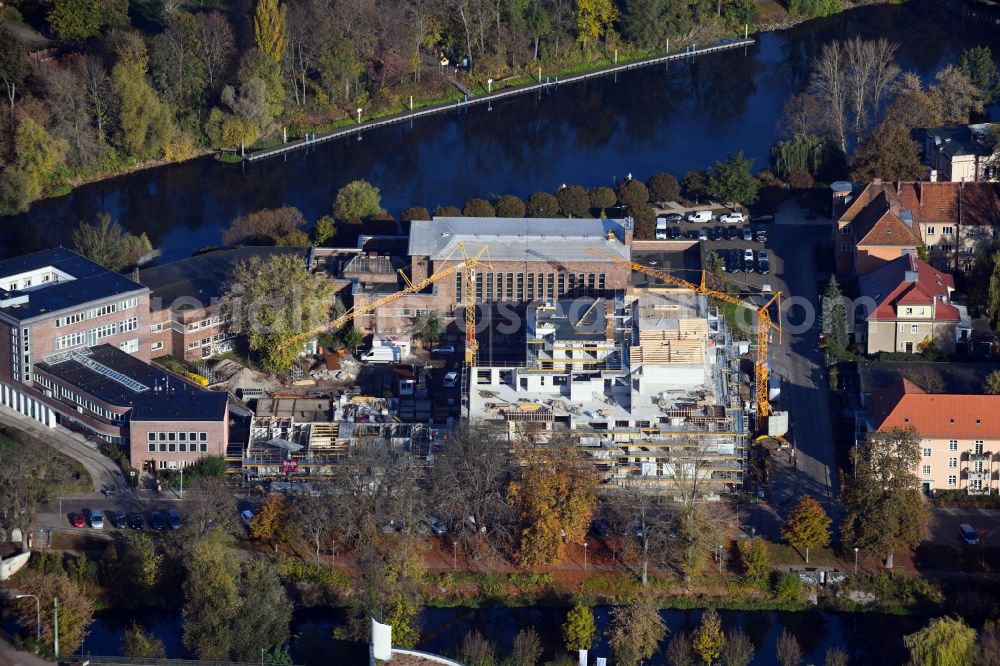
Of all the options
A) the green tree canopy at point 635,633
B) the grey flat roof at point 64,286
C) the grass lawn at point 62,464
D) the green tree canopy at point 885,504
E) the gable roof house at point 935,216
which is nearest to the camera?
the green tree canopy at point 635,633

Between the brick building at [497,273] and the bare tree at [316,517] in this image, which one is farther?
the brick building at [497,273]

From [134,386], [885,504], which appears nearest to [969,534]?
[885,504]

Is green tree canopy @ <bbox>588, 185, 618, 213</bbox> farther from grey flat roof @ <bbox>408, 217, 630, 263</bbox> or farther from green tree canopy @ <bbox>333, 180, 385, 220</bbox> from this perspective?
green tree canopy @ <bbox>333, 180, 385, 220</bbox>

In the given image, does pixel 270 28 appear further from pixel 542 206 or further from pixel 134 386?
pixel 134 386

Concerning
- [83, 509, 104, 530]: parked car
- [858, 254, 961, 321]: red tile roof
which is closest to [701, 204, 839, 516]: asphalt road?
[858, 254, 961, 321]: red tile roof

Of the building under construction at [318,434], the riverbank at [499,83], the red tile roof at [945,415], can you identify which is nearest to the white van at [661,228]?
the building under construction at [318,434]

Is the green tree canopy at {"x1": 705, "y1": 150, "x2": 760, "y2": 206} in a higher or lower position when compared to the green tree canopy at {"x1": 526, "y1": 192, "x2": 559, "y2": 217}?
higher

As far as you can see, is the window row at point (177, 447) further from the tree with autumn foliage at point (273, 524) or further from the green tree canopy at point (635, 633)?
the green tree canopy at point (635, 633)
